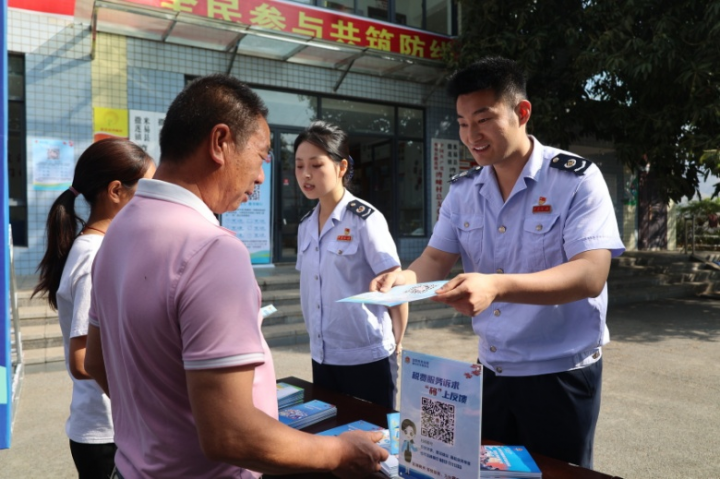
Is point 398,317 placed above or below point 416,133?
below

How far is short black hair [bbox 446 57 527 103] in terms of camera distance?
1650mm

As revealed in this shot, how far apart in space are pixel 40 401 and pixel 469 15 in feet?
27.2

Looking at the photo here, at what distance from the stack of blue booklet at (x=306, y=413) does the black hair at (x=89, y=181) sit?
85 centimetres

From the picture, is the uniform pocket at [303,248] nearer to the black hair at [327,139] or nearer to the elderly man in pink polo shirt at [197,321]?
the black hair at [327,139]

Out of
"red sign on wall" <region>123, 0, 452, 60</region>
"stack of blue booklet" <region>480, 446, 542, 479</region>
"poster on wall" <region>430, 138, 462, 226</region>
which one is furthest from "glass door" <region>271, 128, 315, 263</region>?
"stack of blue booklet" <region>480, 446, 542, 479</region>

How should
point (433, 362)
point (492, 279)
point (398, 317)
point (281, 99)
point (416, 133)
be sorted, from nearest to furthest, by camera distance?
point (433, 362)
point (492, 279)
point (398, 317)
point (281, 99)
point (416, 133)

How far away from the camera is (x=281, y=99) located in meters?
8.73

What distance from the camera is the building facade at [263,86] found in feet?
22.6

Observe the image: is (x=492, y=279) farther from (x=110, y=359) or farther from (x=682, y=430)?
(x=682, y=430)

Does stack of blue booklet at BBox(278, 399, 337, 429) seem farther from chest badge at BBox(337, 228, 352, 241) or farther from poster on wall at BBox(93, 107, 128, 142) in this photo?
poster on wall at BBox(93, 107, 128, 142)

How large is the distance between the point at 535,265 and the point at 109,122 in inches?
278

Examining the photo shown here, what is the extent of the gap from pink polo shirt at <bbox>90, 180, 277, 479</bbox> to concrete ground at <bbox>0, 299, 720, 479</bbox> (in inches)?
97.2

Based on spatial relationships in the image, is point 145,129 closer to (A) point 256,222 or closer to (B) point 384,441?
(A) point 256,222

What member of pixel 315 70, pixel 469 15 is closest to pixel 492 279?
pixel 315 70
